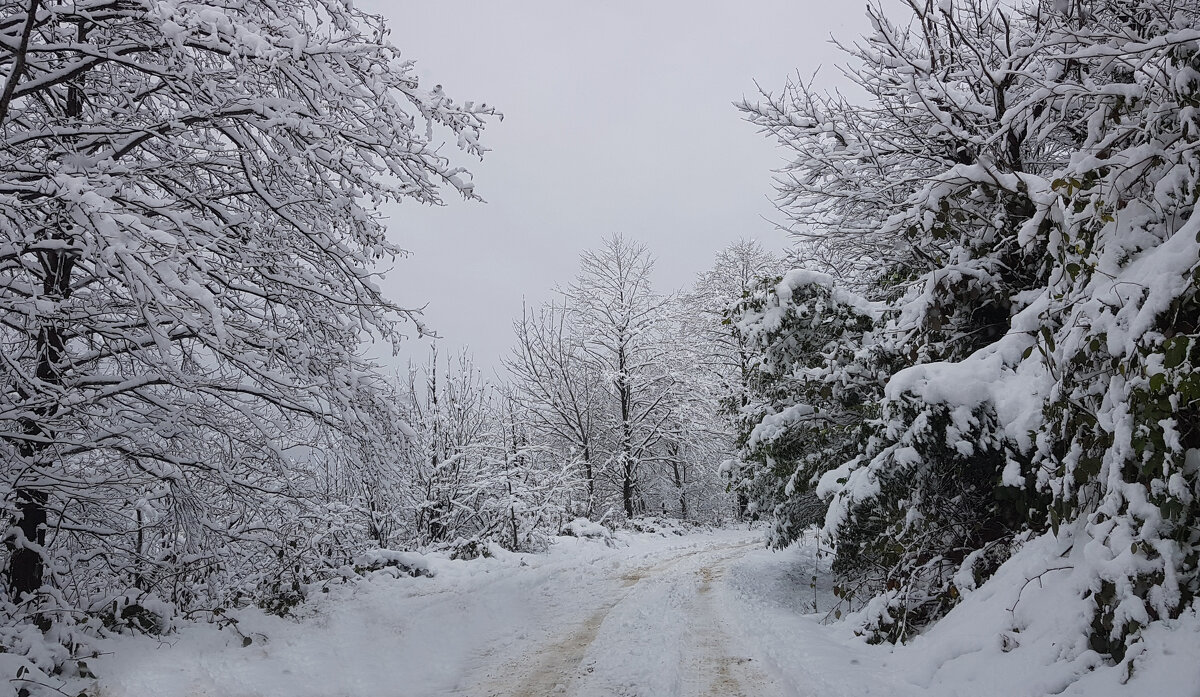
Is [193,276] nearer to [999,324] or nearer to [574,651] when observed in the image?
[574,651]

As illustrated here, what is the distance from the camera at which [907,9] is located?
8828 mm

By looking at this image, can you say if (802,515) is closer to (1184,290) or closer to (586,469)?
(1184,290)

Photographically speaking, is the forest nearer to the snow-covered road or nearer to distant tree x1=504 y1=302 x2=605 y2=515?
the snow-covered road

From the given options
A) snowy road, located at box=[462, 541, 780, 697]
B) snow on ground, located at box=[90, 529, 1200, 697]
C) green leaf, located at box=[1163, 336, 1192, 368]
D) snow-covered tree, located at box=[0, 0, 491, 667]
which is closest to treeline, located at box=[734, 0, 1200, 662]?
green leaf, located at box=[1163, 336, 1192, 368]

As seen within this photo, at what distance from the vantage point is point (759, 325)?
9.22m

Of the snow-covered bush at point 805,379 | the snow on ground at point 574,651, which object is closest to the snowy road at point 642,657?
the snow on ground at point 574,651

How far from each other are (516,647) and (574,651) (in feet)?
3.00

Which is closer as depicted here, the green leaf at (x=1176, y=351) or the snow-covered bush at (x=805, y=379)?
the green leaf at (x=1176, y=351)

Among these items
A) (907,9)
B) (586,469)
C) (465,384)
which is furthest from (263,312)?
(586,469)

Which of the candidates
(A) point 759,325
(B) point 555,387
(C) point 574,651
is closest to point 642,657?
(C) point 574,651

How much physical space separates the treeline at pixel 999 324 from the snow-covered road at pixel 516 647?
1179mm

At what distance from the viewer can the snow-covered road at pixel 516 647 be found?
17.4ft

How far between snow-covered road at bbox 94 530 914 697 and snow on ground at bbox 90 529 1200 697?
23 millimetres

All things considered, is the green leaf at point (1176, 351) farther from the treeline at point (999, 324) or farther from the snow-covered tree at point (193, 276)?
the snow-covered tree at point (193, 276)
